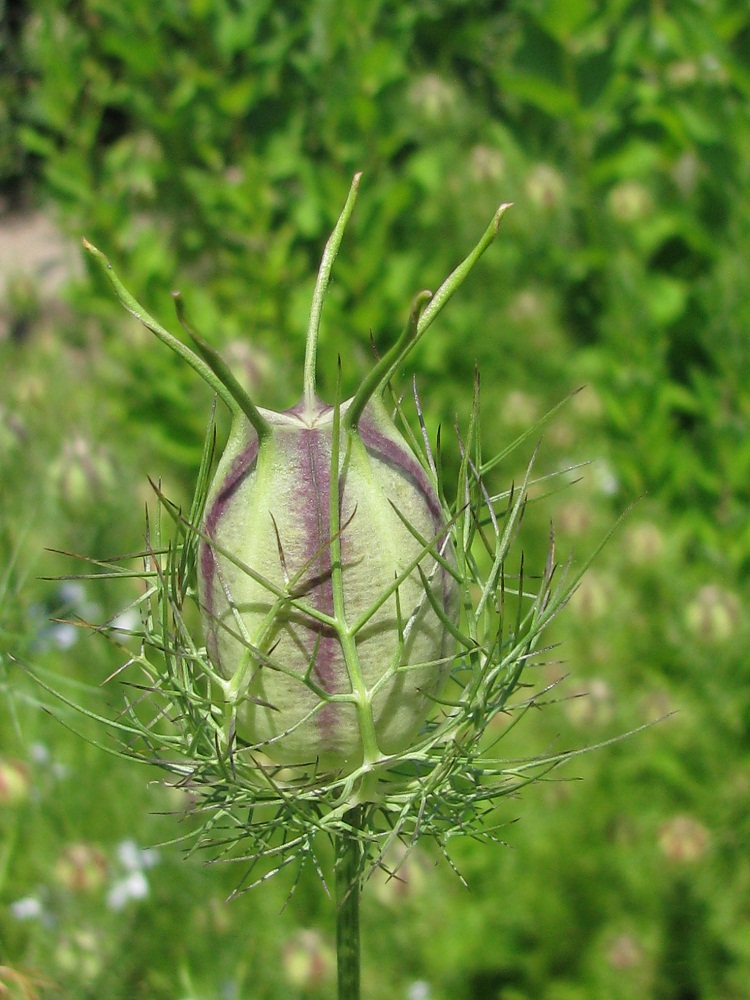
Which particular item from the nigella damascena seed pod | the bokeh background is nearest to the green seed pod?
the nigella damascena seed pod

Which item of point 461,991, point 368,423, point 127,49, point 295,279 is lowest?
point 461,991

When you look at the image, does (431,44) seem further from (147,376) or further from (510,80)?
(147,376)

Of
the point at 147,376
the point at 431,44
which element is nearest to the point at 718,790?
the point at 147,376

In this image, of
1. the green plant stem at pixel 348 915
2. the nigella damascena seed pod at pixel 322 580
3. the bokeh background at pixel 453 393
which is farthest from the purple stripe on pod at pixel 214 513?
the bokeh background at pixel 453 393

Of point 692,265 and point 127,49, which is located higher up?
point 127,49

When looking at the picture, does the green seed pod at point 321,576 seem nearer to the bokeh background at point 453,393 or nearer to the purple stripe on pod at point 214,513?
the purple stripe on pod at point 214,513

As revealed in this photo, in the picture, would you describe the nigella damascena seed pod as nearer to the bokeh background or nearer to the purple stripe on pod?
the purple stripe on pod
